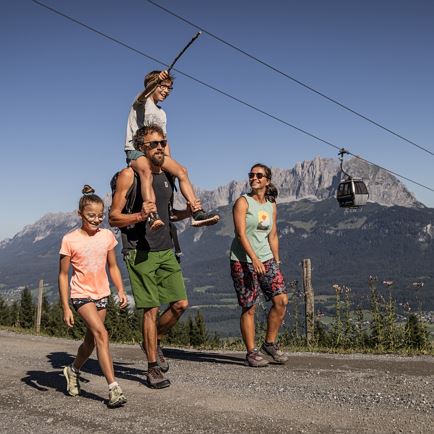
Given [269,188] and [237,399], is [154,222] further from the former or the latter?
[269,188]

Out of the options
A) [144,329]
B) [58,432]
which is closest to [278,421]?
[58,432]

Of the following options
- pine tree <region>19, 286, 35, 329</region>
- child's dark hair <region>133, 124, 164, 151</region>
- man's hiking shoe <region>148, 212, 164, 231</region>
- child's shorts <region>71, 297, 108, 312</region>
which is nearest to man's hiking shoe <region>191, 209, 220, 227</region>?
man's hiking shoe <region>148, 212, 164, 231</region>

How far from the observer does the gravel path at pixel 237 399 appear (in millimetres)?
4039

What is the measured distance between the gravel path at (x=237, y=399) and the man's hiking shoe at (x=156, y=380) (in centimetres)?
8

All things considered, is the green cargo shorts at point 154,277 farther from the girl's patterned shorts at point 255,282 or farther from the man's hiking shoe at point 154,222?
the girl's patterned shorts at point 255,282

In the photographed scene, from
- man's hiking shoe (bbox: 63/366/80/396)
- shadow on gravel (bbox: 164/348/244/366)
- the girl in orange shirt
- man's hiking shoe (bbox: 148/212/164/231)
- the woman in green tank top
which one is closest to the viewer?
man's hiking shoe (bbox: 148/212/164/231)

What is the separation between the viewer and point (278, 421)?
4.07m

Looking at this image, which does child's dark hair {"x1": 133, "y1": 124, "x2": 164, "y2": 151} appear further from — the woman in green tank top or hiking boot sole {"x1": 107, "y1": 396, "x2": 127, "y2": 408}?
hiking boot sole {"x1": 107, "y1": 396, "x2": 127, "y2": 408}

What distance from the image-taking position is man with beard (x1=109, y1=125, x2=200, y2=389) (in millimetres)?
5617

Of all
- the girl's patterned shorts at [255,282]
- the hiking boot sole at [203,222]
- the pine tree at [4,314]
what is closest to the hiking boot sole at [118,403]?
the hiking boot sole at [203,222]

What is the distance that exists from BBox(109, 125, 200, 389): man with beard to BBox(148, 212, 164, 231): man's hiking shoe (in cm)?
57

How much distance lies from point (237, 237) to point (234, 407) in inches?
112

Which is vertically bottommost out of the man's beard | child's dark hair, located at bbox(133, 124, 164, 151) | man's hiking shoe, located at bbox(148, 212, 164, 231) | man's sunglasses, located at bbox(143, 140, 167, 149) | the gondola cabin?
man's hiking shoe, located at bbox(148, 212, 164, 231)

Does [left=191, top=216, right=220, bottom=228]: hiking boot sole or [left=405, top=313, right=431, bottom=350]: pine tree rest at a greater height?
[left=191, top=216, right=220, bottom=228]: hiking boot sole
